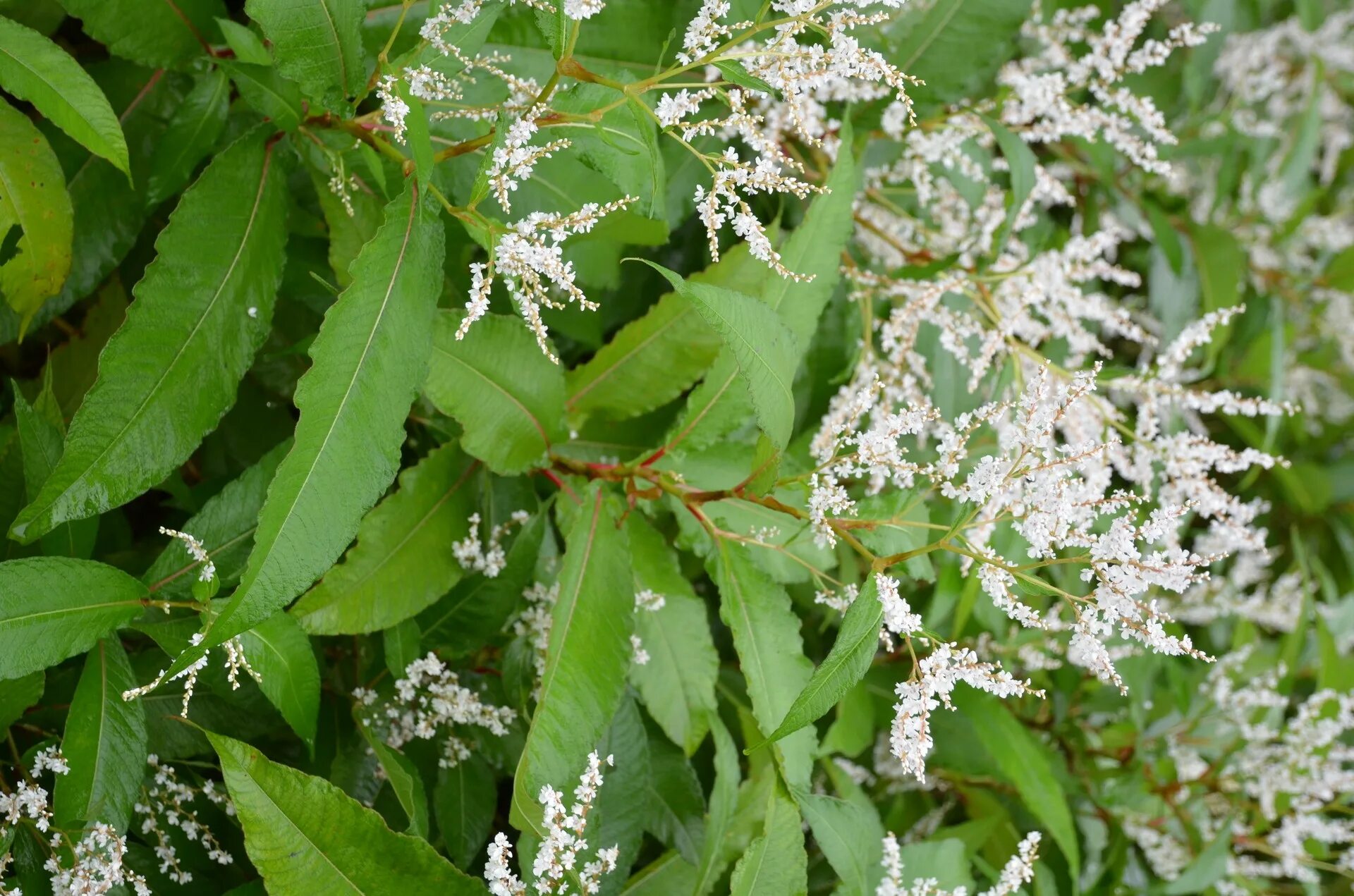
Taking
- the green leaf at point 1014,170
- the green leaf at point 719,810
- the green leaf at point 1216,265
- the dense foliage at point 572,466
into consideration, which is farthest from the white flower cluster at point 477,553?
the green leaf at point 1216,265

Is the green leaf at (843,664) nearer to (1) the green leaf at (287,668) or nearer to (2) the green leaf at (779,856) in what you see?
(2) the green leaf at (779,856)

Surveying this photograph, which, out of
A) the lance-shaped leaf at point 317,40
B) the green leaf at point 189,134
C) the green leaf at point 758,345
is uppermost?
the green leaf at point 189,134

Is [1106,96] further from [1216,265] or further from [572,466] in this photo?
[572,466]

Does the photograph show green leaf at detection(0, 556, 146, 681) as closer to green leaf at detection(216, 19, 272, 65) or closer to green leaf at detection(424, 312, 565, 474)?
green leaf at detection(424, 312, 565, 474)

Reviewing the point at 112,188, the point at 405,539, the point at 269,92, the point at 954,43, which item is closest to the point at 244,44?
the point at 269,92

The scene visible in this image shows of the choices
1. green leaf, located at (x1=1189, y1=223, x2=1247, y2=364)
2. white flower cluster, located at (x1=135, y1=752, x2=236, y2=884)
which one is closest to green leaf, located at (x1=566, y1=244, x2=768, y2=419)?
white flower cluster, located at (x1=135, y1=752, x2=236, y2=884)
